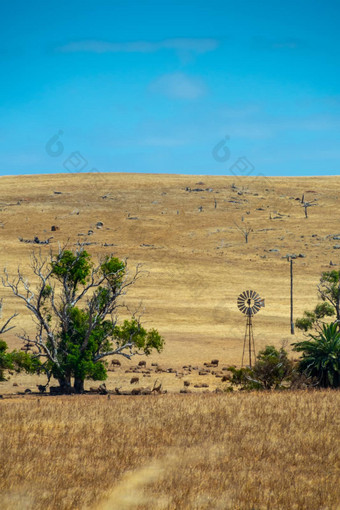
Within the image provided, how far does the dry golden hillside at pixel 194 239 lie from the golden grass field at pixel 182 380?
354 mm

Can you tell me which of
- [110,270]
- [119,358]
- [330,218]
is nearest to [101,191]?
[330,218]

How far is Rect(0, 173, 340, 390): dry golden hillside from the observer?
6209cm

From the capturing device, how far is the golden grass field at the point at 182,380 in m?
10.6

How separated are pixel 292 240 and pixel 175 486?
95733 mm

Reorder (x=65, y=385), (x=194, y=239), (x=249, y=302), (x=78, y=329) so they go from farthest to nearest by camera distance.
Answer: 1. (x=194, y=239)
2. (x=249, y=302)
3. (x=78, y=329)
4. (x=65, y=385)

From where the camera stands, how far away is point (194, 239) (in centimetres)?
10469

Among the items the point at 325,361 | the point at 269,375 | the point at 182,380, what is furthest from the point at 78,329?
the point at 325,361

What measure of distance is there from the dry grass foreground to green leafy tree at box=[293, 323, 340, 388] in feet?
23.3

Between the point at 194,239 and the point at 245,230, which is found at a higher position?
the point at 245,230

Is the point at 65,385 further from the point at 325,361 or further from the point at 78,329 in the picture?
the point at 325,361

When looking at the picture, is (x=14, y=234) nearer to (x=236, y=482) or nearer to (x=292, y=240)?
(x=292, y=240)

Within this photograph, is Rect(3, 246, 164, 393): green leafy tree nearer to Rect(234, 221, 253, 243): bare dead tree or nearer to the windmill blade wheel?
the windmill blade wheel

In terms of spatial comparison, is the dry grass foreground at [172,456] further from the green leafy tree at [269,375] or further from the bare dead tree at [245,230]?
the bare dead tree at [245,230]

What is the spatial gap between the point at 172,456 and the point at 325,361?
583 inches
